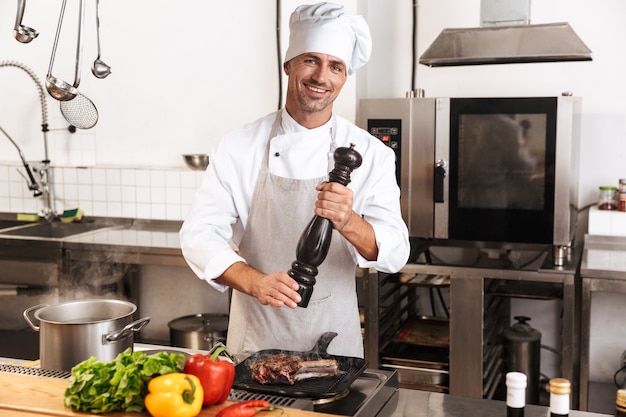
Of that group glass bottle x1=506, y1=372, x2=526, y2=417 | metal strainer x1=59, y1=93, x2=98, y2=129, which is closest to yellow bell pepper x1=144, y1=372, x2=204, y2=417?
glass bottle x1=506, y1=372, x2=526, y2=417

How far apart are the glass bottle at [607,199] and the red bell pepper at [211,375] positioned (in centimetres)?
280

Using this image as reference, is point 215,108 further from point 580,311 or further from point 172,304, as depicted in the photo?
point 580,311

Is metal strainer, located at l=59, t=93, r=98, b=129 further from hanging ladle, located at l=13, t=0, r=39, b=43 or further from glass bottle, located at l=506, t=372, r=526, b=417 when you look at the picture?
glass bottle, located at l=506, t=372, r=526, b=417

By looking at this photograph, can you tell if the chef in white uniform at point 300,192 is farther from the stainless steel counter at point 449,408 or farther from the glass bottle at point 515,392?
the glass bottle at point 515,392

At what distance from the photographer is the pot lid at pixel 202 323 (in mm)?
4167

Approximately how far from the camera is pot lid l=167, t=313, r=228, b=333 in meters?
4.17

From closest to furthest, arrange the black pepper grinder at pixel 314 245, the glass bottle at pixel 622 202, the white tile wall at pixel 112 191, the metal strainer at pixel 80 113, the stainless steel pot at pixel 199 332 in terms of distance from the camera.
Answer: the black pepper grinder at pixel 314 245
the metal strainer at pixel 80 113
the glass bottle at pixel 622 202
the stainless steel pot at pixel 199 332
the white tile wall at pixel 112 191

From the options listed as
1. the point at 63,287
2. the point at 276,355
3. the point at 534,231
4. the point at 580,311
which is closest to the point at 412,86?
the point at 534,231

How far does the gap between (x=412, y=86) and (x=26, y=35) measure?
2.77 m

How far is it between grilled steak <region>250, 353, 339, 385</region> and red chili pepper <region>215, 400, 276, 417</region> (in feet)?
0.70

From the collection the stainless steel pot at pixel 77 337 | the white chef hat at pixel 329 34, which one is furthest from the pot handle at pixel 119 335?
the white chef hat at pixel 329 34

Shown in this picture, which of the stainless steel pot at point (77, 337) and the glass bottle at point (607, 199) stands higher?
the glass bottle at point (607, 199)

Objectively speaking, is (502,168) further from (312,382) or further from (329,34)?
(312,382)

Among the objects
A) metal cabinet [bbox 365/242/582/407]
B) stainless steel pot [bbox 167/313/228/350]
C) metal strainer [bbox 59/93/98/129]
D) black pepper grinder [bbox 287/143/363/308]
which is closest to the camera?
black pepper grinder [bbox 287/143/363/308]
